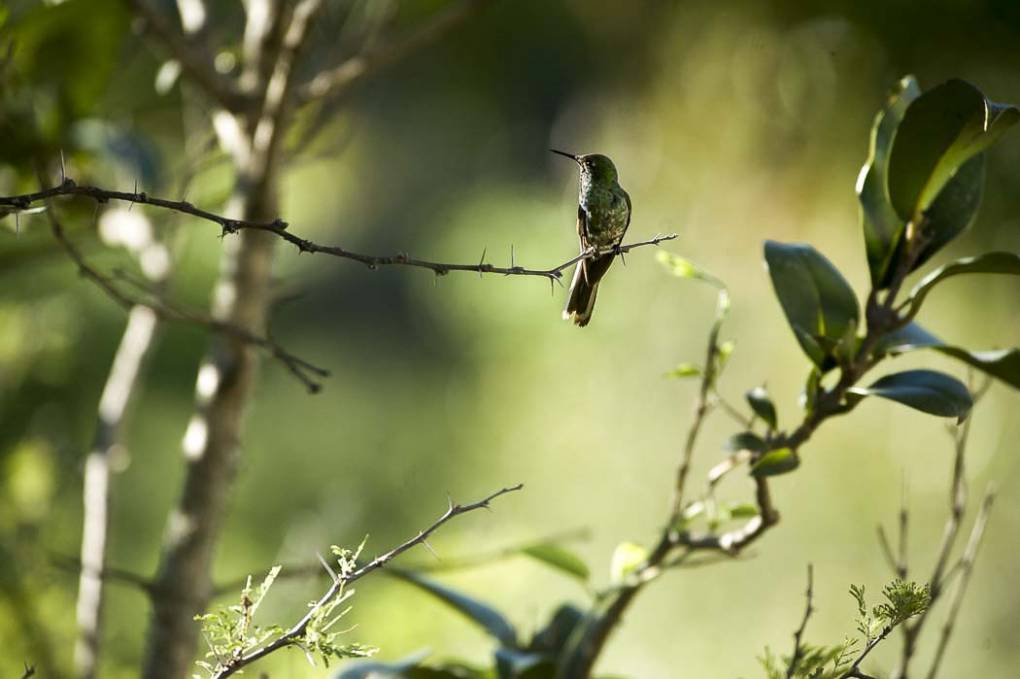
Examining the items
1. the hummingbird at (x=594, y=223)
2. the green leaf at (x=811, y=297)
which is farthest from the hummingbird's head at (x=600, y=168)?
the green leaf at (x=811, y=297)

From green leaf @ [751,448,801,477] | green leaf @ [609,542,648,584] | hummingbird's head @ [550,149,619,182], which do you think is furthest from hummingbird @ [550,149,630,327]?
green leaf @ [609,542,648,584]

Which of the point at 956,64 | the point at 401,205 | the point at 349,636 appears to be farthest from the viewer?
the point at 401,205

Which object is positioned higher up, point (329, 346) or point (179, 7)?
point (329, 346)

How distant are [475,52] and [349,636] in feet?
5.36

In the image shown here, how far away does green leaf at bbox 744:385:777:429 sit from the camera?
1.65 feet

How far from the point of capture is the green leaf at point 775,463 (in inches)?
17.8

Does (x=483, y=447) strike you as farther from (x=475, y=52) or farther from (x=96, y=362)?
(x=475, y=52)

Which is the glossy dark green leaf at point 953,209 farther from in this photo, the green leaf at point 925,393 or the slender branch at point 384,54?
the slender branch at point 384,54

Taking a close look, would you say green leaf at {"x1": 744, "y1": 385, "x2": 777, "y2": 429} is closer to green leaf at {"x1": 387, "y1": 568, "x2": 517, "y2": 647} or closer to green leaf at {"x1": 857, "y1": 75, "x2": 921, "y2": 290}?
green leaf at {"x1": 857, "y1": 75, "x2": 921, "y2": 290}

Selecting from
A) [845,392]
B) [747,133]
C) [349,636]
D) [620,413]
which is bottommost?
[845,392]

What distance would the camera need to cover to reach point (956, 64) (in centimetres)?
139

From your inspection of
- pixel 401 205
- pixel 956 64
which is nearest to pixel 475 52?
pixel 401 205

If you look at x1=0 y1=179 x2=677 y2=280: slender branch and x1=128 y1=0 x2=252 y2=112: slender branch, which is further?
x1=128 y1=0 x2=252 y2=112: slender branch

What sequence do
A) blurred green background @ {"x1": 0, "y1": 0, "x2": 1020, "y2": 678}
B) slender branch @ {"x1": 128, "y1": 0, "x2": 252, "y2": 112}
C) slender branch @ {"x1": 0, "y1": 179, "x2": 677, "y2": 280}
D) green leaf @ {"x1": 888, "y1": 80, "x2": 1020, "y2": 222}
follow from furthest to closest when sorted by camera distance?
blurred green background @ {"x1": 0, "y1": 0, "x2": 1020, "y2": 678}, slender branch @ {"x1": 128, "y1": 0, "x2": 252, "y2": 112}, green leaf @ {"x1": 888, "y1": 80, "x2": 1020, "y2": 222}, slender branch @ {"x1": 0, "y1": 179, "x2": 677, "y2": 280}
